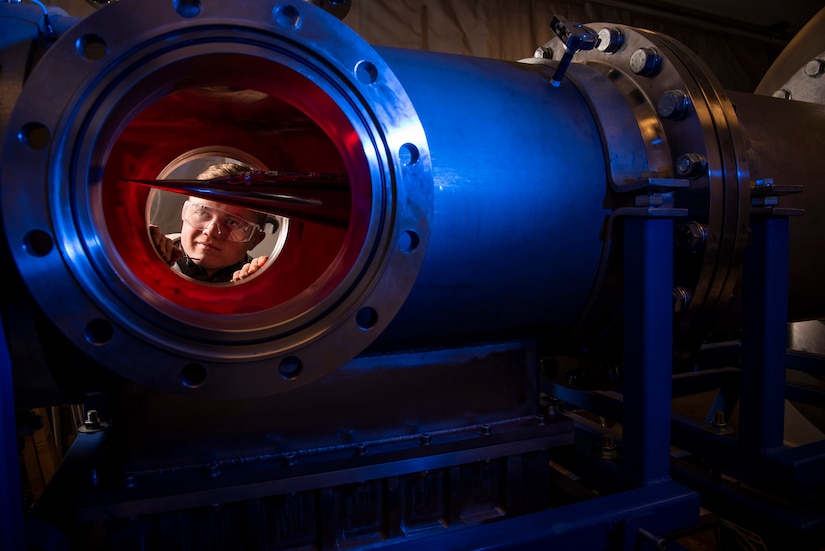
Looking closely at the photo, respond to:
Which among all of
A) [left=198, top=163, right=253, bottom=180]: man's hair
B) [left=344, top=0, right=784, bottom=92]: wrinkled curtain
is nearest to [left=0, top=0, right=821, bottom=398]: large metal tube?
[left=198, top=163, right=253, bottom=180]: man's hair

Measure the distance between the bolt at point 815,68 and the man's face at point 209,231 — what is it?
4.74 ft

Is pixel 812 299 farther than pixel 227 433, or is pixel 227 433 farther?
pixel 812 299

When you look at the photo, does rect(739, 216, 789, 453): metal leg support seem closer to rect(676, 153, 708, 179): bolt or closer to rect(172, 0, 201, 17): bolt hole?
rect(676, 153, 708, 179): bolt

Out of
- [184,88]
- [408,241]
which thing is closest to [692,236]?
[408,241]

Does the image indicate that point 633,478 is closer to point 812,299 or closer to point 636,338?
point 636,338

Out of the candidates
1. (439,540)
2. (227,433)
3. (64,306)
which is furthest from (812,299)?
(64,306)

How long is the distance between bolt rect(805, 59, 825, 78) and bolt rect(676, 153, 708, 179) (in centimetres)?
84

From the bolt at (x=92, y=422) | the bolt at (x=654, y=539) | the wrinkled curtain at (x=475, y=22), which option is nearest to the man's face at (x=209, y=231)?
the bolt at (x=92, y=422)

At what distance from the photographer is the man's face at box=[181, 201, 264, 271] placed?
132cm

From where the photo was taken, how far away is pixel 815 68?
1349 mm

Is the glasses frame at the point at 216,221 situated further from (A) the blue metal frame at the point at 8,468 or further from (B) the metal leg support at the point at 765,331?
(B) the metal leg support at the point at 765,331

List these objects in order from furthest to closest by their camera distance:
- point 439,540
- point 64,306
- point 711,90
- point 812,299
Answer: point 812,299 < point 711,90 < point 439,540 < point 64,306

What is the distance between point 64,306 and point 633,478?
30.3 inches

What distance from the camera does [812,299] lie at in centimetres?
109
